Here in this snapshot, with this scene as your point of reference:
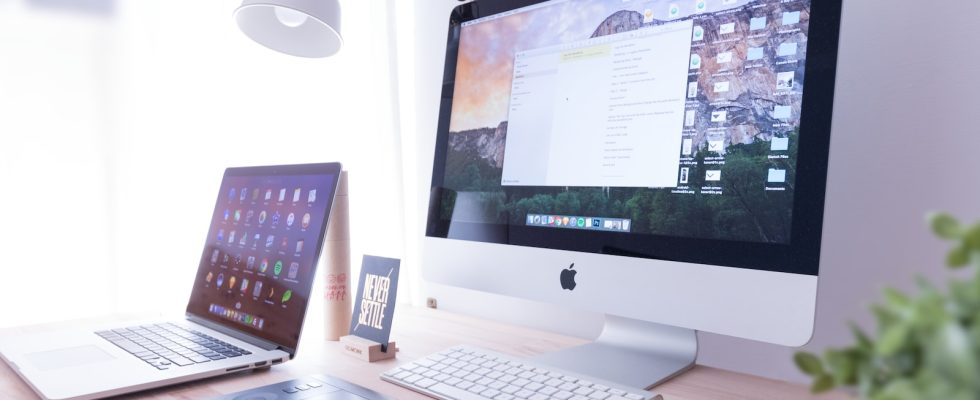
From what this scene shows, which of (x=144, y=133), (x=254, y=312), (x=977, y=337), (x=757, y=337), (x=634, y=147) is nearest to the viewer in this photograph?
(x=977, y=337)

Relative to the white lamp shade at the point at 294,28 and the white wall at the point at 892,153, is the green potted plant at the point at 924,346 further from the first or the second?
the white lamp shade at the point at 294,28

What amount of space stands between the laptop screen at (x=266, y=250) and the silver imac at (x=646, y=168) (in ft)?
0.77

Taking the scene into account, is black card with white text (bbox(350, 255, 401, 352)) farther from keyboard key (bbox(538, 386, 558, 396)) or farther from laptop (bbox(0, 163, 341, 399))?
keyboard key (bbox(538, 386, 558, 396))

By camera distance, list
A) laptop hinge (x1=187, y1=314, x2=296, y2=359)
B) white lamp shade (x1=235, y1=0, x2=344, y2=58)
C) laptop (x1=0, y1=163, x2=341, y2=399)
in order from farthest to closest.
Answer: white lamp shade (x1=235, y1=0, x2=344, y2=58) < laptop hinge (x1=187, y1=314, x2=296, y2=359) < laptop (x1=0, y1=163, x2=341, y2=399)

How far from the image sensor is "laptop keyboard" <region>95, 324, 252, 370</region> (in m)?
0.84

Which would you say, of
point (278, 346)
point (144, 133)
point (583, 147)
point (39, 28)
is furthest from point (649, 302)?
point (39, 28)

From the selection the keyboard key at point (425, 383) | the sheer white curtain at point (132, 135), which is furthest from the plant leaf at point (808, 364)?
the sheer white curtain at point (132, 135)

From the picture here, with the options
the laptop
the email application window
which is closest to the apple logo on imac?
the email application window

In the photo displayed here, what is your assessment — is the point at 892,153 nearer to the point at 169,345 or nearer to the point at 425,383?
the point at 425,383

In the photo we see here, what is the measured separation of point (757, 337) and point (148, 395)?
0.72m

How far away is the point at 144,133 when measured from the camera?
1.28 meters

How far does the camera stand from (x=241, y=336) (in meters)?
0.96

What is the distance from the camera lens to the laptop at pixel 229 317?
0.79m

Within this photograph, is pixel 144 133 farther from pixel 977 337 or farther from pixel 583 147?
pixel 977 337
